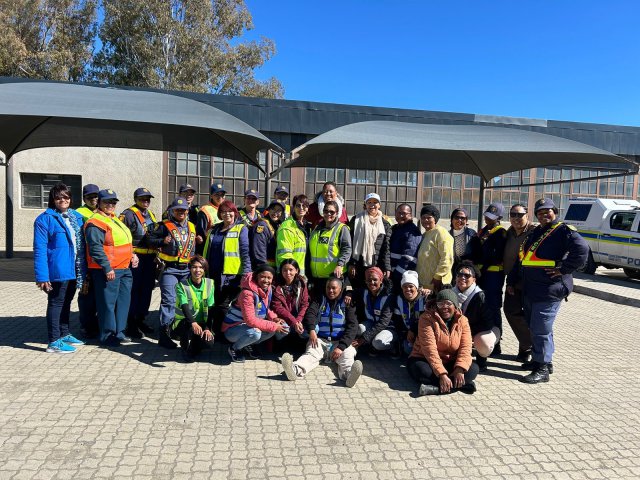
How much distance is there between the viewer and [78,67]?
27.8 metres

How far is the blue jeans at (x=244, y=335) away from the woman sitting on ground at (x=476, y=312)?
1984mm

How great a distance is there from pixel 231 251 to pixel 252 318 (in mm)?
857

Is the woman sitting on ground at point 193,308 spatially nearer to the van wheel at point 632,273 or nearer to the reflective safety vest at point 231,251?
the reflective safety vest at point 231,251

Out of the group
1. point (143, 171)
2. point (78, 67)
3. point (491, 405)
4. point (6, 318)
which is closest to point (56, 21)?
point (78, 67)

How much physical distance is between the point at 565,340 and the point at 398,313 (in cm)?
277

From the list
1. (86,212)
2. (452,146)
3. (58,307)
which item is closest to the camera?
(58,307)

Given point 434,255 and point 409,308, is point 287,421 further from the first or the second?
point 434,255

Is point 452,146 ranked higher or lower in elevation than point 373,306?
higher

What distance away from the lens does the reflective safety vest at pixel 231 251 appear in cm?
506

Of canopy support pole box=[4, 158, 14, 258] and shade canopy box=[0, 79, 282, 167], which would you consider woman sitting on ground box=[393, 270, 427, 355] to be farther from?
canopy support pole box=[4, 158, 14, 258]

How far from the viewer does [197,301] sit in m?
4.84

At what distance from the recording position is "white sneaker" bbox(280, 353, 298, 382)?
166 inches

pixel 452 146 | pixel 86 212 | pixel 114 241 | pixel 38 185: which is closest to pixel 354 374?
pixel 114 241

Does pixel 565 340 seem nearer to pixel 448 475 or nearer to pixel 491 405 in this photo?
pixel 491 405
